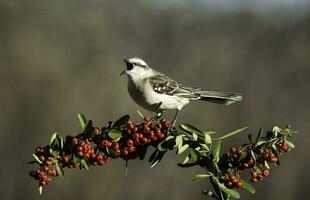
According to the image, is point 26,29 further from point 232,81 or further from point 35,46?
point 232,81

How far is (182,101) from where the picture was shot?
6219 mm

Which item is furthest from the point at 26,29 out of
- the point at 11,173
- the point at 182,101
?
the point at 182,101

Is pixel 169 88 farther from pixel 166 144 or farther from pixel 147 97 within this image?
pixel 166 144

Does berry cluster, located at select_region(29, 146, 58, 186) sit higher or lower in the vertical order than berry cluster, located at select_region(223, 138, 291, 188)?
higher

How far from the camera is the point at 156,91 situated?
6.08 m

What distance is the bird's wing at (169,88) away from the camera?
20.1 feet

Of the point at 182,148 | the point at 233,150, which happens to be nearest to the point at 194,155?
the point at 182,148

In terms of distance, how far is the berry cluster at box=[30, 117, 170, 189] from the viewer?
354cm

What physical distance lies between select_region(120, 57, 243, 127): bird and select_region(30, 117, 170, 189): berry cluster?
1767 mm

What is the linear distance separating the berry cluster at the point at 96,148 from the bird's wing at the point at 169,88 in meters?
2.33

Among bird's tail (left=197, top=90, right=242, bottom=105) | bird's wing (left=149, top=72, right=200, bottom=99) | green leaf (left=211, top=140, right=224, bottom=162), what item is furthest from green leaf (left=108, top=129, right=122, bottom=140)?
bird's wing (left=149, top=72, right=200, bottom=99)

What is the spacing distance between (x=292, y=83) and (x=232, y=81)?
1738mm

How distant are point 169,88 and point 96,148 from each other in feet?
8.96

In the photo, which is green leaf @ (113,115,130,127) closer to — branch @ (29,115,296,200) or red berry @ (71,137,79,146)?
branch @ (29,115,296,200)
